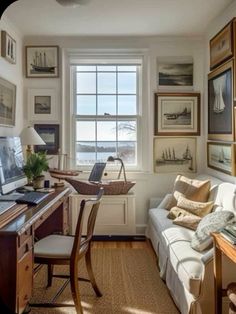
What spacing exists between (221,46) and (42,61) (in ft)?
6.66

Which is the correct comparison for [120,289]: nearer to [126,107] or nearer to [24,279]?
[24,279]

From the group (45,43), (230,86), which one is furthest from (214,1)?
(45,43)

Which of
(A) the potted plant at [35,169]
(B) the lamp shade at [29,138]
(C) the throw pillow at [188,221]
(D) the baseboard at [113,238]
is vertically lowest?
(D) the baseboard at [113,238]

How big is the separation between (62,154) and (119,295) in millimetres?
1984

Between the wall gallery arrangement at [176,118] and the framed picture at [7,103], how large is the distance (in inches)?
64.2

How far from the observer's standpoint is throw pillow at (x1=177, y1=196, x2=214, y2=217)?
10.2 feet

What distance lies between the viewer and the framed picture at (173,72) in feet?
13.7

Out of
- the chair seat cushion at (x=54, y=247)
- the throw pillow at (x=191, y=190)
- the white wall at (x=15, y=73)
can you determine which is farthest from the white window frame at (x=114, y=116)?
the chair seat cushion at (x=54, y=247)

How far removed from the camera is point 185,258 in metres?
2.26

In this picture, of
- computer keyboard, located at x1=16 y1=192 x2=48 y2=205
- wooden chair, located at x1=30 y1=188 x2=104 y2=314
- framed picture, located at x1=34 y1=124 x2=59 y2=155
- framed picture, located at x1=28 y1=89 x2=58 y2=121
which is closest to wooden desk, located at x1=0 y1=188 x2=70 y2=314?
computer keyboard, located at x1=16 y1=192 x2=48 y2=205

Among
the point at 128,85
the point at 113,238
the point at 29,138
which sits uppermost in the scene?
the point at 128,85

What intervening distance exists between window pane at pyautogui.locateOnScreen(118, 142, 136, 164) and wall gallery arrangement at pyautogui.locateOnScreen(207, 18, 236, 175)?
89 centimetres

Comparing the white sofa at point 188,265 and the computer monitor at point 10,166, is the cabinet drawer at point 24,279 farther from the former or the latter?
the white sofa at point 188,265

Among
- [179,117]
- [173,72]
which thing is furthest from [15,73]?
[179,117]
